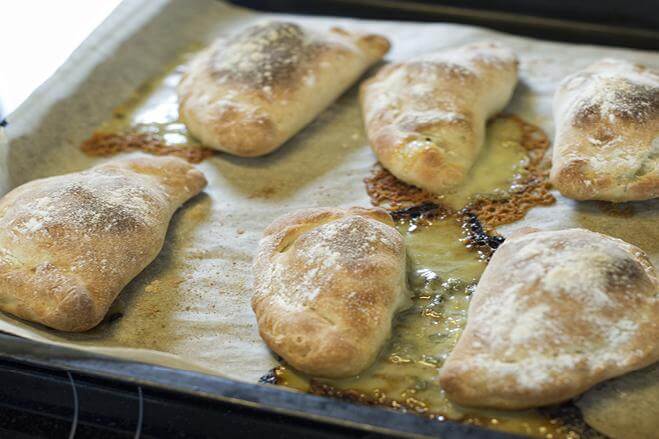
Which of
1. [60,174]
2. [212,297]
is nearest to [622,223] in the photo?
[212,297]

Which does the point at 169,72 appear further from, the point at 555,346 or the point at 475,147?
the point at 555,346

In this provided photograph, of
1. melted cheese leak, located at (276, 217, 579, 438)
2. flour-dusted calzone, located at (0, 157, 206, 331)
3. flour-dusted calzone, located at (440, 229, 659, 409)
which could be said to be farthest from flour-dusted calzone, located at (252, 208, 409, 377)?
flour-dusted calzone, located at (0, 157, 206, 331)

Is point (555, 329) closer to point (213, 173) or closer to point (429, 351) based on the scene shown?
point (429, 351)

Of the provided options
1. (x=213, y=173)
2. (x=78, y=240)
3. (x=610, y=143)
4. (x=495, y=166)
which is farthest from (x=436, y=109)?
(x=78, y=240)

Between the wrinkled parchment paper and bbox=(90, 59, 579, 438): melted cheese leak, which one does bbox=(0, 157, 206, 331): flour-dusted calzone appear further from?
bbox=(90, 59, 579, 438): melted cheese leak

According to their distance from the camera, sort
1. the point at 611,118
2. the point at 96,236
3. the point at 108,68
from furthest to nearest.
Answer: the point at 108,68 < the point at 611,118 < the point at 96,236

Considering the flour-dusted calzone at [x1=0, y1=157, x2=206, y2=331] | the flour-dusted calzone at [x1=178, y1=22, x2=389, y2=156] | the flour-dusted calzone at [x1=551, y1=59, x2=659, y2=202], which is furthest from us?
the flour-dusted calzone at [x1=178, y1=22, x2=389, y2=156]

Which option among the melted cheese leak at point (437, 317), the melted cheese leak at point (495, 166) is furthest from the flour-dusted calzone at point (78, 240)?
the melted cheese leak at point (495, 166)

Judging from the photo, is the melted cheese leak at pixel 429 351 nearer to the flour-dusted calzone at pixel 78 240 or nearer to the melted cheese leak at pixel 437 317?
the melted cheese leak at pixel 437 317
